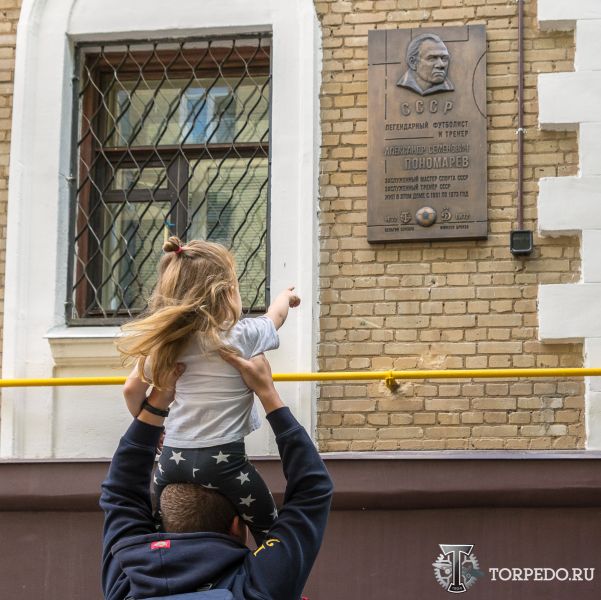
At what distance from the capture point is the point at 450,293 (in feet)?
19.5

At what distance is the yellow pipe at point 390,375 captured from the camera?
5.51 meters

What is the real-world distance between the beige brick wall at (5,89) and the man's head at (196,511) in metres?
4.08

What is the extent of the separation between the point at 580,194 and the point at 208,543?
4046 mm

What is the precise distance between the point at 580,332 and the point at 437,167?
1224mm

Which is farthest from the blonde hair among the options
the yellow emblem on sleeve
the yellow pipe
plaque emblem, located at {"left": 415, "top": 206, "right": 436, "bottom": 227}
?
plaque emblem, located at {"left": 415, "top": 206, "right": 436, "bottom": 227}

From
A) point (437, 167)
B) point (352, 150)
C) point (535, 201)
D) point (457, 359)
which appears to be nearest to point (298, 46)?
point (352, 150)

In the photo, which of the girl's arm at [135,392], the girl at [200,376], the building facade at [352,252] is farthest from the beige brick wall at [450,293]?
the girl's arm at [135,392]

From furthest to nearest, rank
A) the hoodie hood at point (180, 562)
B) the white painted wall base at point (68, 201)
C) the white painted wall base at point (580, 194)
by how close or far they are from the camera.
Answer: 1. the white painted wall base at point (68, 201)
2. the white painted wall base at point (580, 194)
3. the hoodie hood at point (180, 562)

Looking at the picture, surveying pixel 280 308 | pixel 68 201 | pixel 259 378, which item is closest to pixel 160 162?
pixel 68 201

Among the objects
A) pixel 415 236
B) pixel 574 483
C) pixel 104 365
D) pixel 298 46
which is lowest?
pixel 574 483

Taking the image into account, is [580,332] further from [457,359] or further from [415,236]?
[415,236]

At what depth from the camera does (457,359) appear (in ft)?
19.3

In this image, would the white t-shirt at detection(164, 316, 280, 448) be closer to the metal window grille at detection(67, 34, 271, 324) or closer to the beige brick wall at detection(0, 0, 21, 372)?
the metal window grille at detection(67, 34, 271, 324)

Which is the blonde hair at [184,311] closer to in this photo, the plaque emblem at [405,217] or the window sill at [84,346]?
the plaque emblem at [405,217]
